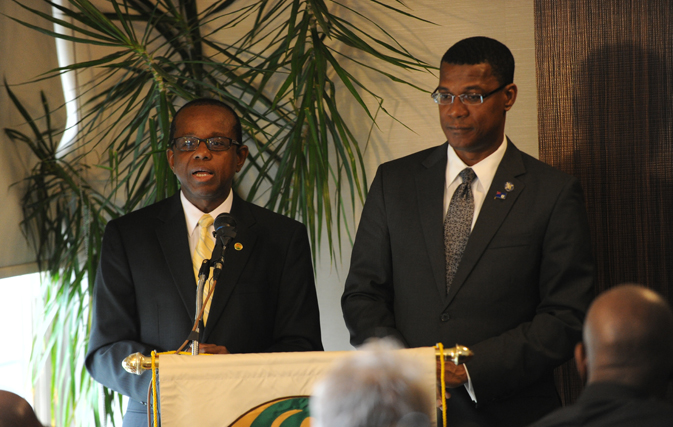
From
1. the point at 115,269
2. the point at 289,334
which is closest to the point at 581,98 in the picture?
the point at 289,334

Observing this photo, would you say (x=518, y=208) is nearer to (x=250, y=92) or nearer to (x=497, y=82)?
(x=497, y=82)

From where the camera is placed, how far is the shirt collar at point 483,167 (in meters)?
2.22

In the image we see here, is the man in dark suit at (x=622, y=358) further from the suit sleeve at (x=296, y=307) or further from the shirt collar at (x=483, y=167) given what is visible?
the suit sleeve at (x=296, y=307)

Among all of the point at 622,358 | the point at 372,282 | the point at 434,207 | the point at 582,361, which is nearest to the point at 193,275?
the point at 372,282

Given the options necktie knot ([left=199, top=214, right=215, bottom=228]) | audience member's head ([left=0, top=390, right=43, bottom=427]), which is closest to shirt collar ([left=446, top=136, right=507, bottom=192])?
necktie knot ([left=199, top=214, right=215, bottom=228])

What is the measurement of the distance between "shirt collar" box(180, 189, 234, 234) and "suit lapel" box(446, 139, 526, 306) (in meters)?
0.80

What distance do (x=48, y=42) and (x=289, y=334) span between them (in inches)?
75.4

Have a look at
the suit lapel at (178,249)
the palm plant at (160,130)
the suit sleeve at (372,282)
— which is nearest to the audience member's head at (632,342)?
the suit sleeve at (372,282)

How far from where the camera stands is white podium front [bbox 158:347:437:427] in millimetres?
1666

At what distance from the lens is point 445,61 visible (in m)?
2.23

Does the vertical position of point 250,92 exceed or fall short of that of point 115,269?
it exceeds it

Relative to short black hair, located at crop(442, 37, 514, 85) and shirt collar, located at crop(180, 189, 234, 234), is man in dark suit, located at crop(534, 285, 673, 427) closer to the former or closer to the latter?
short black hair, located at crop(442, 37, 514, 85)

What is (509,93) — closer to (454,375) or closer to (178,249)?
(454,375)

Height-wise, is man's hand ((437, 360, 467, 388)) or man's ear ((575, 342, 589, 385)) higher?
man's ear ((575, 342, 589, 385))
